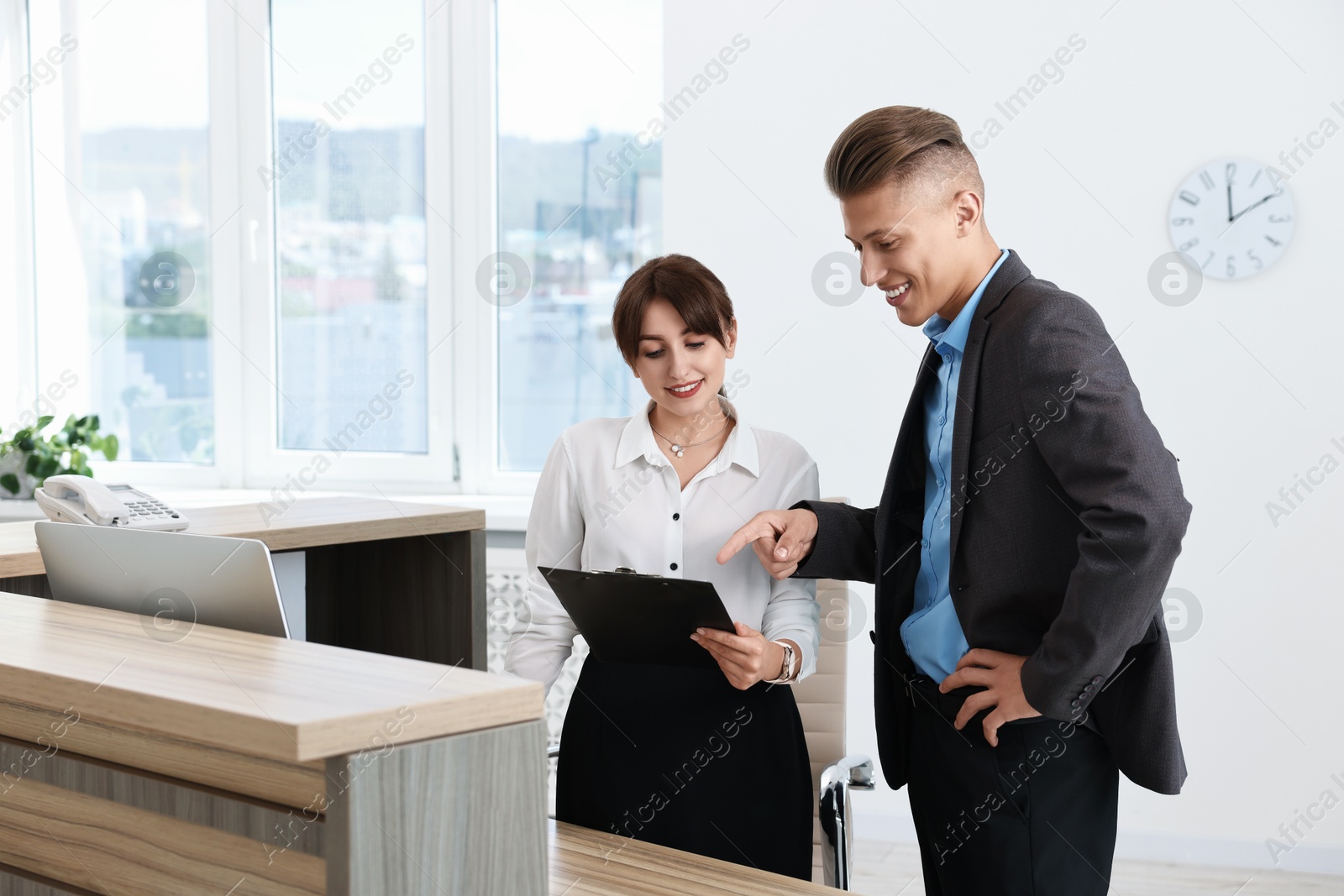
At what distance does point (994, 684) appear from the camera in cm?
137

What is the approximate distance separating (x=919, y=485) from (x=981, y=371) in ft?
0.84

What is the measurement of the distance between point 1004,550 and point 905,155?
Answer: 514 millimetres

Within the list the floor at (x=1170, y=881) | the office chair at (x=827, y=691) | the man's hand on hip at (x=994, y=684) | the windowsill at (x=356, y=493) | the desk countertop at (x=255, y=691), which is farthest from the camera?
the windowsill at (x=356, y=493)

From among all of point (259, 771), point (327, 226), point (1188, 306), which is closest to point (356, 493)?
point (327, 226)

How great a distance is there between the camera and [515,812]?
2.74 ft

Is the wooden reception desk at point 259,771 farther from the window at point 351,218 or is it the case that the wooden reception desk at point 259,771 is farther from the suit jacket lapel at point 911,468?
the window at point 351,218

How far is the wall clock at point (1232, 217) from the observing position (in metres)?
2.95

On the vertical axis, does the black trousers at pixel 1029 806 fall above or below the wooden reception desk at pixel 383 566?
below

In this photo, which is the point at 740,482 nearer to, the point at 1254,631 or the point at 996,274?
the point at 996,274

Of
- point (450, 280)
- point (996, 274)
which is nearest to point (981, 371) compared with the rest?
point (996, 274)

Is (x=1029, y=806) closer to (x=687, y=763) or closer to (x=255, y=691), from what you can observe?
(x=687, y=763)

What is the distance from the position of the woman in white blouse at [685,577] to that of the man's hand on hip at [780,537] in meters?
0.08

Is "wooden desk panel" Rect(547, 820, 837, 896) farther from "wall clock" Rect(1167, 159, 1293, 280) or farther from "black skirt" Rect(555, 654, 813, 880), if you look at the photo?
"wall clock" Rect(1167, 159, 1293, 280)

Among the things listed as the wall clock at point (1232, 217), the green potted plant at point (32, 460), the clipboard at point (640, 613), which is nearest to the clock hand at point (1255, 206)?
the wall clock at point (1232, 217)
